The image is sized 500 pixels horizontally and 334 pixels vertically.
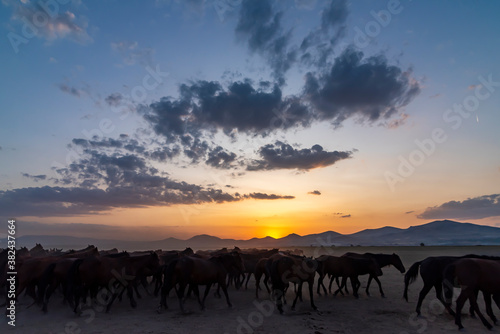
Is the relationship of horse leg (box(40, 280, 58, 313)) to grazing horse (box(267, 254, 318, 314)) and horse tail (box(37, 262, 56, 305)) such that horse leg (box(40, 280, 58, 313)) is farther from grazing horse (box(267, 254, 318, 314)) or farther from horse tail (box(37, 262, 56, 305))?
grazing horse (box(267, 254, 318, 314))

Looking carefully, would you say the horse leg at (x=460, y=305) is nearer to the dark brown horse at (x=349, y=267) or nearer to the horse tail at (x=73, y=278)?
the dark brown horse at (x=349, y=267)

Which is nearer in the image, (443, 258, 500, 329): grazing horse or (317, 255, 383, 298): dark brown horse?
(443, 258, 500, 329): grazing horse

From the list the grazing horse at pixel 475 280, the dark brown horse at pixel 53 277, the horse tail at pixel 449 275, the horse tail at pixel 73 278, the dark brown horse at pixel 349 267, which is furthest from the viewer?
the dark brown horse at pixel 349 267

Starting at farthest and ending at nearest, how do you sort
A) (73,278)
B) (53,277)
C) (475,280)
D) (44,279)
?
1. (53,277)
2. (44,279)
3. (73,278)
4. (475,280)

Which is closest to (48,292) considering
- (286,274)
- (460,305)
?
(286,274)

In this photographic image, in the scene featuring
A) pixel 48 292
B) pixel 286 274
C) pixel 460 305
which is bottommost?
pixel 460 305

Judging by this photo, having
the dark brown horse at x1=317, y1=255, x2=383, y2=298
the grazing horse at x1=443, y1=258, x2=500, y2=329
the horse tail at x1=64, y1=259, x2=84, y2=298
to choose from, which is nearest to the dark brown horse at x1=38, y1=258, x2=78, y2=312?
the horse tail at x1=64, y1=259, x2=84, y2=298

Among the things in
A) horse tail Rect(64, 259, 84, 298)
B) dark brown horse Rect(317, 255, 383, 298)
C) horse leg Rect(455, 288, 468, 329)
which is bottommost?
horse leg Rect(455, 288, 468, 329)

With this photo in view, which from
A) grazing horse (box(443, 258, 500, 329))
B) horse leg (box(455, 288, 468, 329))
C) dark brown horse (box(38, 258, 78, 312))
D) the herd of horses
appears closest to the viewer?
horse leg (box(455, 288, 468, 329))

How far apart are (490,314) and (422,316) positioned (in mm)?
2055

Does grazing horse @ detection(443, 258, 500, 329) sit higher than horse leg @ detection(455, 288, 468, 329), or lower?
higher

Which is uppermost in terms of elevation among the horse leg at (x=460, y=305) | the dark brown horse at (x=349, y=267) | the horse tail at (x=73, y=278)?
the horse tail at (x=73, y=278)

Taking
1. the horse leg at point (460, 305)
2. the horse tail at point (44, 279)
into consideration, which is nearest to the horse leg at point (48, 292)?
the horse tail at point (44, 279)

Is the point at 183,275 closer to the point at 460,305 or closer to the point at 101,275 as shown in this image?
the point at 101,275
